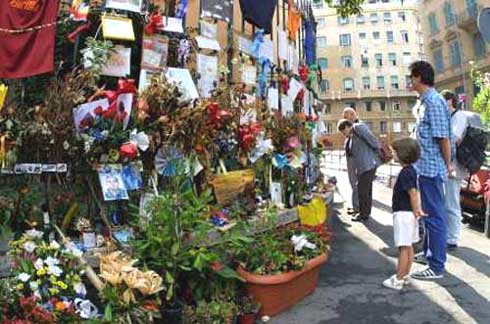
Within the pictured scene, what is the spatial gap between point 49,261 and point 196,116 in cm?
174

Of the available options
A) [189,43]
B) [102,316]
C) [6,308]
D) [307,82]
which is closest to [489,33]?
[189,43]

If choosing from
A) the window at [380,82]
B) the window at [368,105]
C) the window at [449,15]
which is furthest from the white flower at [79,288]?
the window at [380,82]

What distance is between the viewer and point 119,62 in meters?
5.09

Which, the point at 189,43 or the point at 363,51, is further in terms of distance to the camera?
the point at 363,51

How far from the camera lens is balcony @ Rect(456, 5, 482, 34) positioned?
38.6 meters

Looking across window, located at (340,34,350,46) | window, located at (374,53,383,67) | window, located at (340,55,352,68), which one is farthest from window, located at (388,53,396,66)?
window, located at (340,34,350,46)

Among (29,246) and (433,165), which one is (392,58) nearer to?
(433,165)

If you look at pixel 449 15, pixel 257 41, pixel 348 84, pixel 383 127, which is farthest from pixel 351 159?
pixel 348 84

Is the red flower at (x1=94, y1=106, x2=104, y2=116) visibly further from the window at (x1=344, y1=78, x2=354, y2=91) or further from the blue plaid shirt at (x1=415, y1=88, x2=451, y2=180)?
the window at (x1=344, y1=78, x2=354, y2=91)

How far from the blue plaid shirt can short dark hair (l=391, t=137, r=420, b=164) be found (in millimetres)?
335

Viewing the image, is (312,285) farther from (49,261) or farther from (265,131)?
(49,261)

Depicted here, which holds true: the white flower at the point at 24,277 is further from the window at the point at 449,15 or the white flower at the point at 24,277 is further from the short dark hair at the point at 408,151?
the window at the point at 449,15

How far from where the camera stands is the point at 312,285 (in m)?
5.10

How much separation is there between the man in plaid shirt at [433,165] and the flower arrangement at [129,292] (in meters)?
2.82
